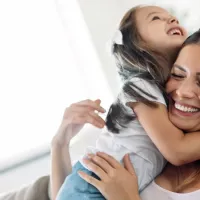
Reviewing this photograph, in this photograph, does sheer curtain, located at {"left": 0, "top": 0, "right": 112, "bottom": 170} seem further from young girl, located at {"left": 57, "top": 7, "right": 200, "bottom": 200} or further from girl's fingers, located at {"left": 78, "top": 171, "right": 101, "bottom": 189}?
girl's fingers, located at {"left": 78, "top": 171, "right": 101, "bottom": 189}

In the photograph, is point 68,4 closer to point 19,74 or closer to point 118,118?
point 19,74

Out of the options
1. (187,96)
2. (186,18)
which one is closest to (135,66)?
(187,96)

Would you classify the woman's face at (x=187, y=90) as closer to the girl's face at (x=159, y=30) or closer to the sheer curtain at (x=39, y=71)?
the girl's face at (x=159, y=30)

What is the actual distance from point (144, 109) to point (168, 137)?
93mm

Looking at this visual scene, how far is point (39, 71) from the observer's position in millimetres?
1972

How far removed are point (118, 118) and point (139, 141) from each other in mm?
90

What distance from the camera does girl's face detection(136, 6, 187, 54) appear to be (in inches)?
39.9

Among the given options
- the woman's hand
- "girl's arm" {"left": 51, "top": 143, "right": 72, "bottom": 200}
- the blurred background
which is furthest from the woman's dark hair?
the blurred background

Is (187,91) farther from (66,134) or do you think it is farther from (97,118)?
(66,134)

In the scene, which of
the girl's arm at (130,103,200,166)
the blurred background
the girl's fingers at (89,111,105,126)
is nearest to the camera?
the girl's arm at (130,103,200,166)

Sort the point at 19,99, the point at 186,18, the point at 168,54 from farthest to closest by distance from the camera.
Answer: the point at 19,99, the point at 186,18, the point at 168,54

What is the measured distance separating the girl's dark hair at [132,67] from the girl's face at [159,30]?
0.06ft

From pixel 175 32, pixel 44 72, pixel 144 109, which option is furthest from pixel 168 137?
pixel 44 72

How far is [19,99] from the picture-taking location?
1.94 meters
